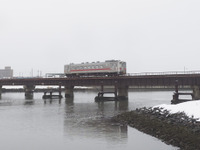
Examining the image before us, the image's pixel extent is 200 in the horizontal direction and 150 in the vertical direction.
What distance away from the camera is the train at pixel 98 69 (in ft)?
227

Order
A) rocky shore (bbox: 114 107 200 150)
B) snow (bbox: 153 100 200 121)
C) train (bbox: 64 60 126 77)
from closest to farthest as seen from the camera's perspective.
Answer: rocky shore (bbox: 114 107 200 150)
snow (bbox: 153 100 200 121)
train (bbox: 64 60 126 77)

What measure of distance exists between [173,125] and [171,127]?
0.50 m

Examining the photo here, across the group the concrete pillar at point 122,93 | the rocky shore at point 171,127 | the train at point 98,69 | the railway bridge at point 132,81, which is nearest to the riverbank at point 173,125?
the rocky shore at point 171,127

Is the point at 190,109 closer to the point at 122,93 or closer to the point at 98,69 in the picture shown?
the point at 122,93

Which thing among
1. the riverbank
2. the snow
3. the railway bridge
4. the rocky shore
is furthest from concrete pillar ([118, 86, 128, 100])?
the snow

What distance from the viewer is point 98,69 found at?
71.3 meters

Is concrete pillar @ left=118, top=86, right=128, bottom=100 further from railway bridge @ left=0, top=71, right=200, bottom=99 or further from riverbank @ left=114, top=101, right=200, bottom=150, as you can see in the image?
riverbank @ left=114, top=101, right=200, bottom=150

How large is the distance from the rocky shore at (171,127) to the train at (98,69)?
4209cm

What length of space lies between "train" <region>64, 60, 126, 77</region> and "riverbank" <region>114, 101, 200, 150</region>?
41.4 m

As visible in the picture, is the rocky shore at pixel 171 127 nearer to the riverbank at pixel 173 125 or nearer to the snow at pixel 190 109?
the riverbank at pixel 173 125

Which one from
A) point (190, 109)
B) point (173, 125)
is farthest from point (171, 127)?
point (190, 109)

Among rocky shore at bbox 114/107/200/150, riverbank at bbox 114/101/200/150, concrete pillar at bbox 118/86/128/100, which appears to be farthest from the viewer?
concrete pillar at bbox 118/86/128/100

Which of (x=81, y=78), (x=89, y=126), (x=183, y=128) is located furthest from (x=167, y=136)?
(x=81, y=78)

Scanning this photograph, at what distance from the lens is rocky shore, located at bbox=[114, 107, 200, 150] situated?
→ 16031 mm
